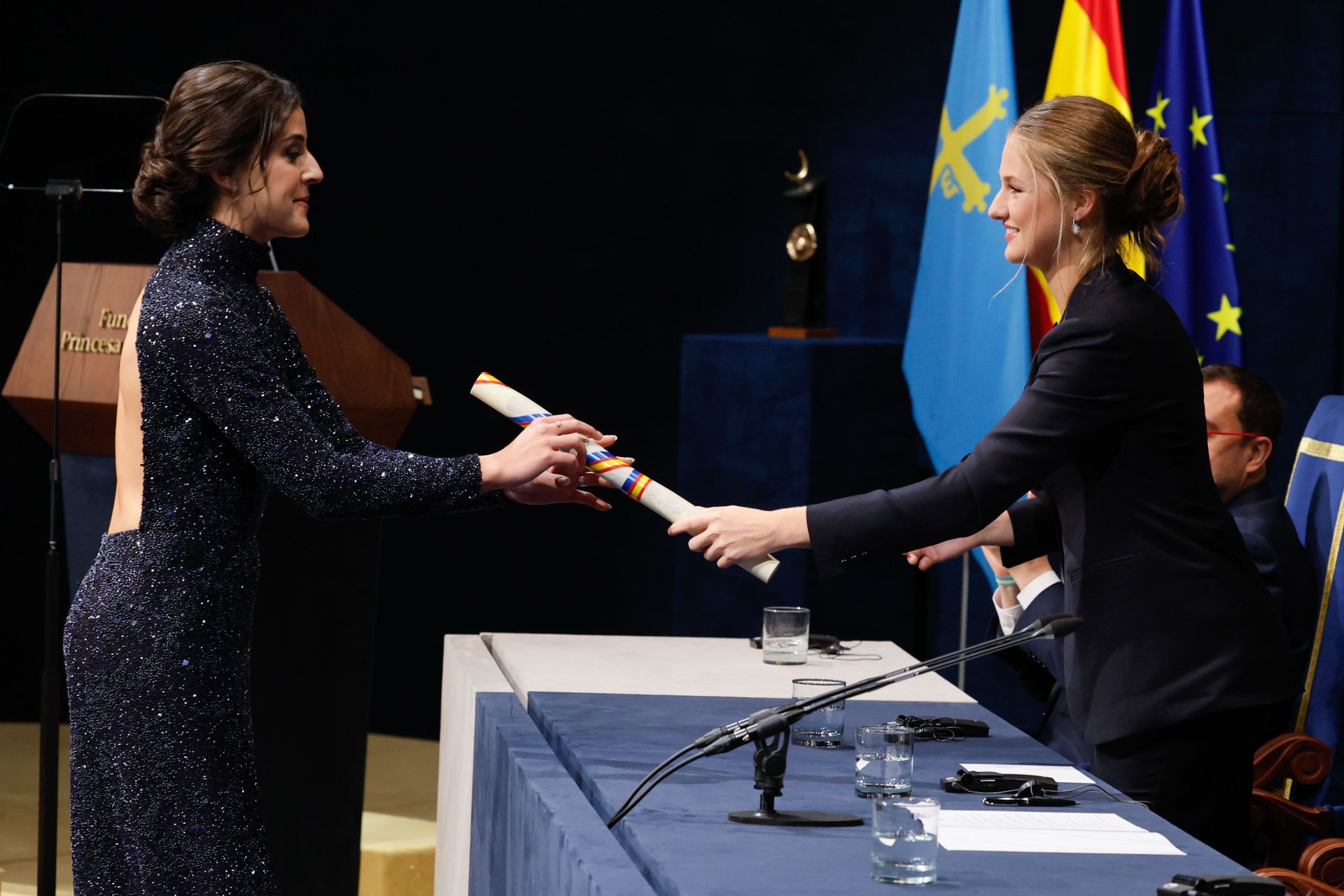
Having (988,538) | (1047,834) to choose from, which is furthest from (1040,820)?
(988,538)

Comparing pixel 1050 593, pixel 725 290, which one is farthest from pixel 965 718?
pixel 725 290

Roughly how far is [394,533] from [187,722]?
3.09 metres

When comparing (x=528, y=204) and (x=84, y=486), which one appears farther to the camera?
(x=528, y=204)

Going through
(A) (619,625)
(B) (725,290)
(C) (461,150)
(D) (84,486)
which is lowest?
(A) (619,625)

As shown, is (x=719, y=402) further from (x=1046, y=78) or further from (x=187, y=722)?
(x=187, y=722)

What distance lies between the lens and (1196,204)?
4070 millimetres

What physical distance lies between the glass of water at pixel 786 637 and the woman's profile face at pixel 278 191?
1.05m

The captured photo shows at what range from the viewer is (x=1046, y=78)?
188 inches

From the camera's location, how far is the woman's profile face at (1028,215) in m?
2.01

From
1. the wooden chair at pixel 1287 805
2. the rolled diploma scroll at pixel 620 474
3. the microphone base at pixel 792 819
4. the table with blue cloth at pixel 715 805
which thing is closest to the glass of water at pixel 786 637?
the table with blue cloth at pixel 715 805

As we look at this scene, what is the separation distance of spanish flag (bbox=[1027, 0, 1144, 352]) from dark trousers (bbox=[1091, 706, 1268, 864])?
2.21 m

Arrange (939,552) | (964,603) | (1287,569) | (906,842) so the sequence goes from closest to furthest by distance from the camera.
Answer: (906,842)
(939,552)
(1287,569)
(964,603)

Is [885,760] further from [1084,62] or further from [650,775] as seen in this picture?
[1084,62]

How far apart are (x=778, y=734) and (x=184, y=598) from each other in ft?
2.41
